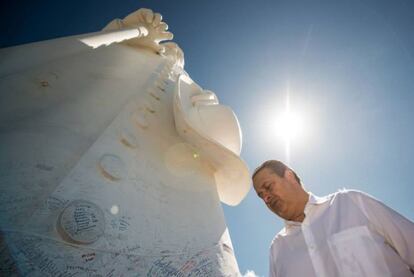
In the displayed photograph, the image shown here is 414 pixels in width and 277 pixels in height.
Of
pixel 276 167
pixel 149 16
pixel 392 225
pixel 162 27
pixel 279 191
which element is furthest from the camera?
pixel 162 27

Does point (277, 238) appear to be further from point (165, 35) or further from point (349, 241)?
point (165, 35)

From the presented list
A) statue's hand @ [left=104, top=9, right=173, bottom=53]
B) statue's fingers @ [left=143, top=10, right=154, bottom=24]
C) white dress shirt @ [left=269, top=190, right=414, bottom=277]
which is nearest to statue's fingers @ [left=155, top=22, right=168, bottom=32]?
A: statue's hand @ [left=104, top=9, right=173, bottom=53]

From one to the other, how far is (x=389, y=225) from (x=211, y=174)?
278cm

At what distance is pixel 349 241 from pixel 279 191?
72cm

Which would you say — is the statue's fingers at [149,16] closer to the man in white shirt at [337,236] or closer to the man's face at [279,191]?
the man's face at [279,191]

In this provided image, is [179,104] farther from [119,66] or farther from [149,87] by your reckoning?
[119,66]

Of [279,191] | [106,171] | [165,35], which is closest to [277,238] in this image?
[279,191]

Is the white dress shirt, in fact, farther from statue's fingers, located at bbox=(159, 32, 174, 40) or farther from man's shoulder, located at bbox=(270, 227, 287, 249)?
statue's fingers, located at bbox=(159, 32, 174, 40)

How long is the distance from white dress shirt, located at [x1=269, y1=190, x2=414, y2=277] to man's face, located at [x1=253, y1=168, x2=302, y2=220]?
192 millimetres

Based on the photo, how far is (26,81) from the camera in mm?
3799

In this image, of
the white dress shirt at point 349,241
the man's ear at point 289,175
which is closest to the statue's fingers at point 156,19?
the man's ear at point 289,175

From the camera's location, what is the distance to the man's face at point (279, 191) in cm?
248

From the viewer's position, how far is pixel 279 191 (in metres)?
2.51

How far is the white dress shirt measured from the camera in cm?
178
